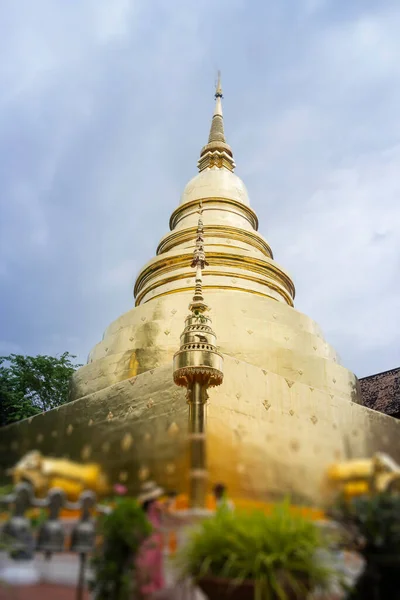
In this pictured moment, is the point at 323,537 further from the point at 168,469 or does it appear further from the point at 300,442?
the point at 168,469

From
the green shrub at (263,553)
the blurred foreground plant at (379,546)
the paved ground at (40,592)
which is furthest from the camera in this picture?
the paved ground at (40,592)

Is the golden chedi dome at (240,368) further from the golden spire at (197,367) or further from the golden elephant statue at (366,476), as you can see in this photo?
the golden spire at (197,367)

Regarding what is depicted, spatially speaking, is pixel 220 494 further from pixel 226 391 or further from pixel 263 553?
pixel 226 391

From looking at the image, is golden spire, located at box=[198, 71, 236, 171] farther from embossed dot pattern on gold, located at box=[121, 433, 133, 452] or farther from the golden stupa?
embossed dot pattern on gold, located at box=[121, 433, 133, 452]

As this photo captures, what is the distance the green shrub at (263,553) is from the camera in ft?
11.0

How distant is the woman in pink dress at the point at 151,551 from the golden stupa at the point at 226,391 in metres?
0.27

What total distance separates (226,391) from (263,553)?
600cm

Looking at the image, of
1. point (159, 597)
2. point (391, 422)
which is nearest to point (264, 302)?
point (391, 422)

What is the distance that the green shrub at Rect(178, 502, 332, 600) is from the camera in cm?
335

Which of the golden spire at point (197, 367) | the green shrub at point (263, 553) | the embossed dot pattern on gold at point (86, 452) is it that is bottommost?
the green shrub at point (263, 553)

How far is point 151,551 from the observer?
4301 millimetres

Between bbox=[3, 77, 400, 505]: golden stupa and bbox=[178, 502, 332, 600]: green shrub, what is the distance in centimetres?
70

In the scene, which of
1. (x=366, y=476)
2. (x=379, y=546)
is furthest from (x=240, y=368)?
(x=379, y=546)

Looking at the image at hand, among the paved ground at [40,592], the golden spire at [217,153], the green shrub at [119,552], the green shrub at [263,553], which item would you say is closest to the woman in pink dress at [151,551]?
the green shrub at [119,552]
